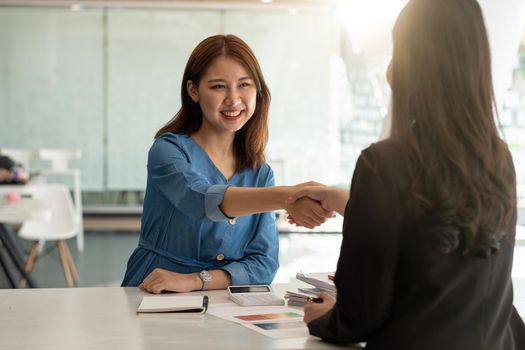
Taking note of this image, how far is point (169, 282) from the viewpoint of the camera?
255cm

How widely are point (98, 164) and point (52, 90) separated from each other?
3.83ft

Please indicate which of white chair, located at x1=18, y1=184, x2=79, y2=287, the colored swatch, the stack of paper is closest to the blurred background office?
white chair, located at x1=18, y1=184, x2=79, y2=287

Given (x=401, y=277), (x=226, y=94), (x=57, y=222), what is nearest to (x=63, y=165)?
(x=57, y=222)

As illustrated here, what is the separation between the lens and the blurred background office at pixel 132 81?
1118 cm

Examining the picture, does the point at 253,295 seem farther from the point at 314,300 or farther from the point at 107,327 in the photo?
the point at 107,327

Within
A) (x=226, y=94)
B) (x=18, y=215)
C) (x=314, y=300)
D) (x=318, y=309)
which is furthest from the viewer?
(x=18, y=215)

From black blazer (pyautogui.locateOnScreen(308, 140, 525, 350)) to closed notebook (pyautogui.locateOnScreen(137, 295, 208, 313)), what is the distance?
70 centimetres

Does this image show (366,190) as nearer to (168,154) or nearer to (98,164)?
(168,154)

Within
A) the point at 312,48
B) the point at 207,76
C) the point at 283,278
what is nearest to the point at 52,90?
the point at 312,48

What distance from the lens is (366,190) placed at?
5.23ft

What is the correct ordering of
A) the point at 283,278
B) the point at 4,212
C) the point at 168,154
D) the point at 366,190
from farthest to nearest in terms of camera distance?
the point at 283,278, the point at 4,212, the point at 168,154, the point at 366,190

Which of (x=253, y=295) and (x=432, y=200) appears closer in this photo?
(x=432, y=200)

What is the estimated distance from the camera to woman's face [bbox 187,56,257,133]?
2.75 m

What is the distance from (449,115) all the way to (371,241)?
0.28 meters
